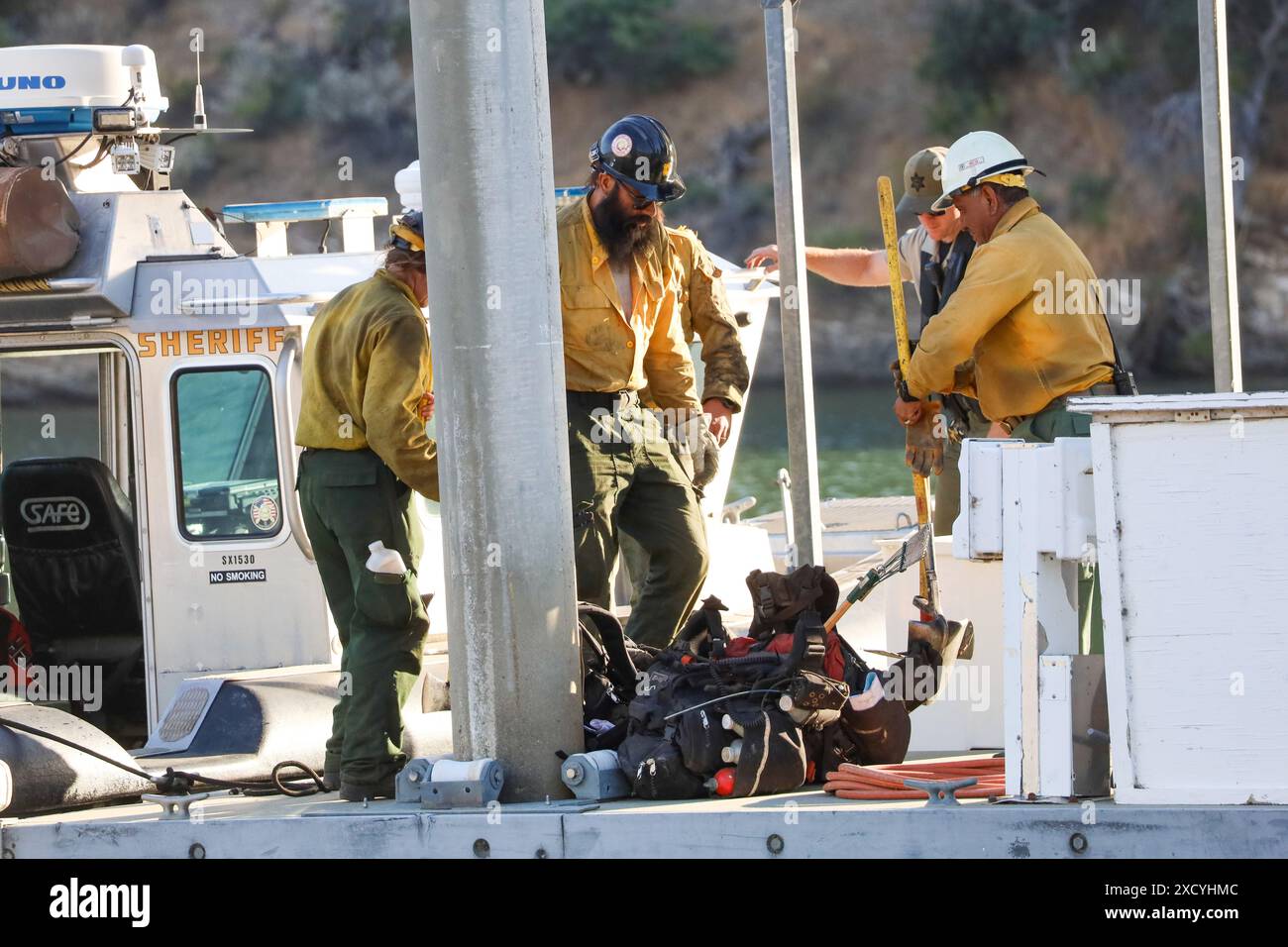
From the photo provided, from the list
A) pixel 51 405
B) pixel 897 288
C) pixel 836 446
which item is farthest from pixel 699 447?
pixel 51 405

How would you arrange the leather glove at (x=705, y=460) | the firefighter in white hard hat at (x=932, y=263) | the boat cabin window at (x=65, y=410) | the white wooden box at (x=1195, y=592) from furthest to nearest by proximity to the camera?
the boat cabin window at (x=65, y=410) < the leather glove at (x=705, y=460) < the firefighter in white hard hat at (x=932, y=263) < the white wooden box at (x=1195, y=592)

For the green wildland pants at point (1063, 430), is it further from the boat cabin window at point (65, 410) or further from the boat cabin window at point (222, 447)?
the boat cabin window at point (65, 410)

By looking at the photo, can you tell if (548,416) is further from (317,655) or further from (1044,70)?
(1044,70)

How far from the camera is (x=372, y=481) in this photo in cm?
624

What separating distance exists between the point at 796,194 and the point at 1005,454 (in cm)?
279

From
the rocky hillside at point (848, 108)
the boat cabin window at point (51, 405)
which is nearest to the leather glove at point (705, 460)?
the boat cabin window at point (51, 405)

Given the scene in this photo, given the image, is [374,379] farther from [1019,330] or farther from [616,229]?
[1019,330]

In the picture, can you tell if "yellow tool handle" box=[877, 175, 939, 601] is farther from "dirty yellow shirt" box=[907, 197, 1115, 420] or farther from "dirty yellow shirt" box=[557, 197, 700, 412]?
"dirty yellow shirt" box=[557, 197, 700, 412]

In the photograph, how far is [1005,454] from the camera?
15.8ft

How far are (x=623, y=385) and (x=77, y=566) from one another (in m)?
2.65

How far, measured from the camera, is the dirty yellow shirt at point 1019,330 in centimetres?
602

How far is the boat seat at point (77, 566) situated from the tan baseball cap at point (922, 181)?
3170 mm

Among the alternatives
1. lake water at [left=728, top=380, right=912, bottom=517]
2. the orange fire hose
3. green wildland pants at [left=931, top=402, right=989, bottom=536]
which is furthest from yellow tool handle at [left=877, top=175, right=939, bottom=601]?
lake water at [left=728, top=380, right=912, bottom=517]

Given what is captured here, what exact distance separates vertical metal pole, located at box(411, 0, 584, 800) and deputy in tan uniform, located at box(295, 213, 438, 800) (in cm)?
83
